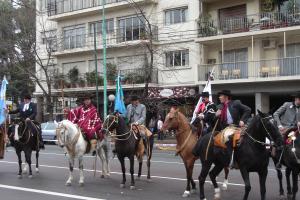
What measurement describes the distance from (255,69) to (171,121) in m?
23.0

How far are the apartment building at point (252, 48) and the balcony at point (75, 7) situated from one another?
725 cm

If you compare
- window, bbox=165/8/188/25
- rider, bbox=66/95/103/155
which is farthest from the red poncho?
window, bbox=165/8/188/25

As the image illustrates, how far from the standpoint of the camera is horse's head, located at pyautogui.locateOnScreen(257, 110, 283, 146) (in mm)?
9791

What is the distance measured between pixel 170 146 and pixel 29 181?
17285 mm

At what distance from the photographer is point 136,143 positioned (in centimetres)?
1391

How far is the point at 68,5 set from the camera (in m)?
45.9

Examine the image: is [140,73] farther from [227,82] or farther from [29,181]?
[29,181]

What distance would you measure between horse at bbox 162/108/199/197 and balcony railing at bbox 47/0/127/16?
31.4m

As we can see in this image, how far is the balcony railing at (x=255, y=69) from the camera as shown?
3244 cm

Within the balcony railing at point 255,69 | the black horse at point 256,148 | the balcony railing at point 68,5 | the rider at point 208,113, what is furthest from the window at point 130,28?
the black horse at point 256,148

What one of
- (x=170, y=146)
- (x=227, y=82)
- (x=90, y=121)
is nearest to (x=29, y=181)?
(x=90, y=121)

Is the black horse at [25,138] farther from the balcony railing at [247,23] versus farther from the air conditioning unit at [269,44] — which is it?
the air conditioning unit at [269,44]

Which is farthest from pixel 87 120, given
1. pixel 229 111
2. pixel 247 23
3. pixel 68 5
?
pixel 68 5

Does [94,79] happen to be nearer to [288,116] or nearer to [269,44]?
[269,44]
